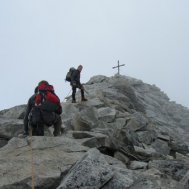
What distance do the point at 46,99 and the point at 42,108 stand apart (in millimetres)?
337

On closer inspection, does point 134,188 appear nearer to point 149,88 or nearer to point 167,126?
point 167,126

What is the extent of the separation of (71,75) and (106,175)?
16790 mm

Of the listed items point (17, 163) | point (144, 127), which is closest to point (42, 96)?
point (17, 163)

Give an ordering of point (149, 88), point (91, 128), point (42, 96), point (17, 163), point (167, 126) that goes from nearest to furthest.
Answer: point (17, 163)
point (42, 96)
point (91, 128)
point (167, 126)
point (149, 88)

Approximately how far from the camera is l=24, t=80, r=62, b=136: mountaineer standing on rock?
14445 millimetres

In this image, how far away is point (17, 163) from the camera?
1227cm

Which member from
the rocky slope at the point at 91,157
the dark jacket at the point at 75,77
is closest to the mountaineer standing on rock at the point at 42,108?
the rocky slope at the point at 91,157

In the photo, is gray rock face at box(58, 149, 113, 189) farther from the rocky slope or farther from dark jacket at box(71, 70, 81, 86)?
dark jacket at box(71, 70, 81, 86)

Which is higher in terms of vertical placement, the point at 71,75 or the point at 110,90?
the point at 71,75

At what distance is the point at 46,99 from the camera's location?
14430 mm

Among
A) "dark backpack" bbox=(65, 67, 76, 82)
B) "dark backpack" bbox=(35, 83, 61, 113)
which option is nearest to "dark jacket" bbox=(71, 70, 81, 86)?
"dark backpack" bbox=(65, 67, 76, 82)

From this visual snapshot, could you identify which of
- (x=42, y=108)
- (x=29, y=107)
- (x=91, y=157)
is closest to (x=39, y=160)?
(x=91, y=157)

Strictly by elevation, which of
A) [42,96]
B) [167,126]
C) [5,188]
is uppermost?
[42,96]

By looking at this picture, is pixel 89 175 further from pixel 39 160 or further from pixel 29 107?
pixel 29 107
